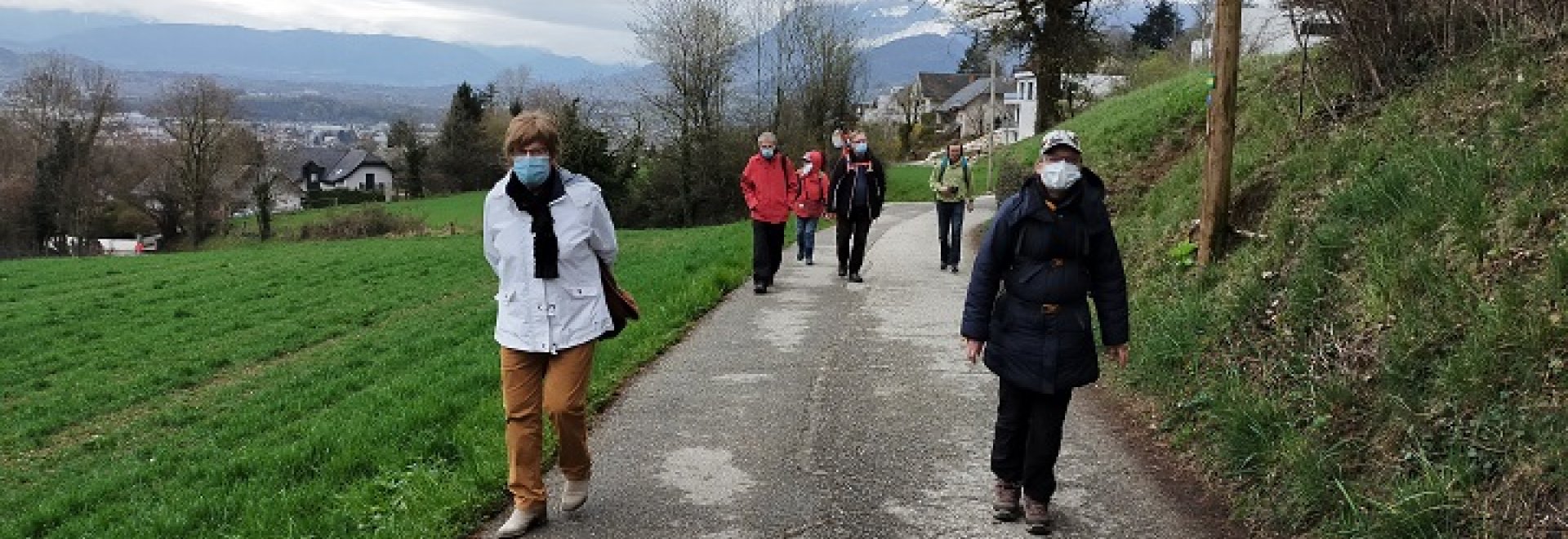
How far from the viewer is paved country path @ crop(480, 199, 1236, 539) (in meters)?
4.82

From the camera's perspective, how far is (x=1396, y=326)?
4879 mm

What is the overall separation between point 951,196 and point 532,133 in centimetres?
858

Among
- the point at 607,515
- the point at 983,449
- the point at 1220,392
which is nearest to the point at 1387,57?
the point at 1220,392

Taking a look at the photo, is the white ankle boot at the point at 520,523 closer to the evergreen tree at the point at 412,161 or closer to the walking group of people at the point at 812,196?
the walking group of people at the point at 812,196

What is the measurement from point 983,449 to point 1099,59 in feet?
98.2

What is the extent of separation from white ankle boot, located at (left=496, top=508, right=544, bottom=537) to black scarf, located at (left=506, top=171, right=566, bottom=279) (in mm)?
1026

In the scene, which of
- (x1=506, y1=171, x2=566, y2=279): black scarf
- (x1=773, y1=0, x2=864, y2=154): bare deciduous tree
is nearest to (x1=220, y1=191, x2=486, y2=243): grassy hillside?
(x1=773, y1=0, x2=864, y2=154): bare deciduous tree

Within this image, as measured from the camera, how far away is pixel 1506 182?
537 cm

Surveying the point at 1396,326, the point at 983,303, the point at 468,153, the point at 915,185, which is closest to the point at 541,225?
the point at 983,303

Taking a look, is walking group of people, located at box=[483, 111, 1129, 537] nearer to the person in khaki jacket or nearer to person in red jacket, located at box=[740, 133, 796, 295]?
person in red jacket, located at box=[740, 133, 796, 295]

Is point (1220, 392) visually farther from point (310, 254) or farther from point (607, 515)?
point (310, 254)


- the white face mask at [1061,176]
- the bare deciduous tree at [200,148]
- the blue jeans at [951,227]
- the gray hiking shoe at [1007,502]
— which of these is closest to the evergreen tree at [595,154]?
the bare deciduous tree at [200,148]

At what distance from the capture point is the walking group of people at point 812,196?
35.9 ft

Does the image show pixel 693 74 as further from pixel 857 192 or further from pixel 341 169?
pixel 341 169
